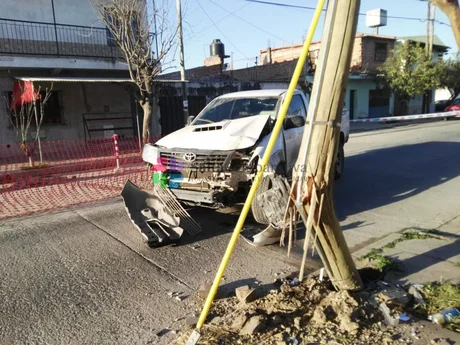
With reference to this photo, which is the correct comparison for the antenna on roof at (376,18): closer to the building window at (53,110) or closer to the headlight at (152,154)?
the building window at (53,110)

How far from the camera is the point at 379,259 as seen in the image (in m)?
4.35

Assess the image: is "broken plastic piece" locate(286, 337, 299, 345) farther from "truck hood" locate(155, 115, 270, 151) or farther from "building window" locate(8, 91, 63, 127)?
"building window" locate(8, 91, 63, 127)

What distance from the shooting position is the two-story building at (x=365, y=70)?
30.0 meters

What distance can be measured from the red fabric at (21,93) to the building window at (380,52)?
2735cm

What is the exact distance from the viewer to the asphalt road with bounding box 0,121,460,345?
333cm

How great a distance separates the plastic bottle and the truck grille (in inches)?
117

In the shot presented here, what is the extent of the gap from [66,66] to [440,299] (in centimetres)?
1506

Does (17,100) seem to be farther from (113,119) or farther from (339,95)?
(339,95)

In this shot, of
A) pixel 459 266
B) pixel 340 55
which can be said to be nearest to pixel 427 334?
pixel 459 266

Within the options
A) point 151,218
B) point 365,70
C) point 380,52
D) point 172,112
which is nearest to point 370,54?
point 380,52

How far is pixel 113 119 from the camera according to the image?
57.3 feet

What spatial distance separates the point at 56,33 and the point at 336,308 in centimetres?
1609

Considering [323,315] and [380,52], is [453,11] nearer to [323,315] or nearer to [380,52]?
[323,315]

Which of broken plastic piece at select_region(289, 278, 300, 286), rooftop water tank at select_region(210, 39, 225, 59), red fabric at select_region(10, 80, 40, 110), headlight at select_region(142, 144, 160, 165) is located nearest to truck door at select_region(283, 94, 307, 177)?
headlight at select_region(142, 144, 160, 165)
